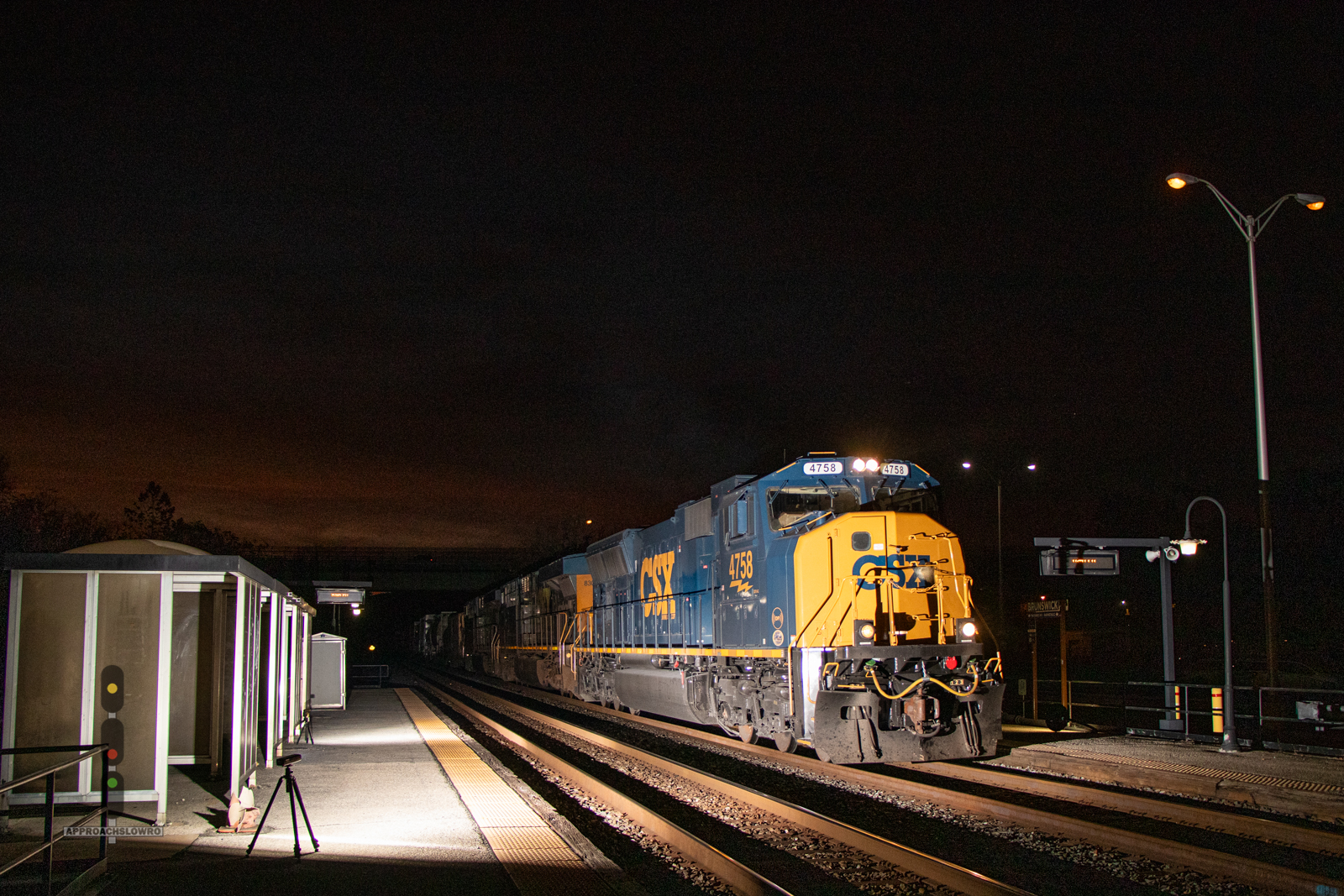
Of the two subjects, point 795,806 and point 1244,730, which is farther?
point 1244,730

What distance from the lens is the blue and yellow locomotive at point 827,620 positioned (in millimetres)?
12688

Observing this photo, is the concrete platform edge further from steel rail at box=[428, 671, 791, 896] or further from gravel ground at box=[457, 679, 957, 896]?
gravel ground at box=[457, 679, 957, 896]

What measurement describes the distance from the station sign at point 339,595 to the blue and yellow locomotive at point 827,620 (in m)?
10.6

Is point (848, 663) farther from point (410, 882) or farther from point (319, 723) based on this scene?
point (319, 723)

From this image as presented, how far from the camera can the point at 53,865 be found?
759 centimetres

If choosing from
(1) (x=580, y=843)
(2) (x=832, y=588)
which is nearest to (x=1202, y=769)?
(2) (x=832, y=588)

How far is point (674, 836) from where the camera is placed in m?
9.84

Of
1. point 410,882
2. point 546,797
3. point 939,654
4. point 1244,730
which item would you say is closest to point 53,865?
point 410,882

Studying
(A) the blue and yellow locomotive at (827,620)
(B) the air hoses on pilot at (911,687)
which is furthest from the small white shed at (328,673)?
(B) the air hoses on pilot at (911,687)

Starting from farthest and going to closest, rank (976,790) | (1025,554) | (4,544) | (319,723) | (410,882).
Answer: (1025,554) → (4,544) → (319,723) → (976,790) → (410,882)

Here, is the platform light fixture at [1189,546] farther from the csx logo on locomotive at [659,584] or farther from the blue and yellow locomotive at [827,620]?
the csx logo on locomotive at [659,584]

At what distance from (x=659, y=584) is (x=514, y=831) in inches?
457

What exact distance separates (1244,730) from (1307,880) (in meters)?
12.2

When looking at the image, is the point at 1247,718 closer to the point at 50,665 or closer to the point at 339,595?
the point at 50,665
